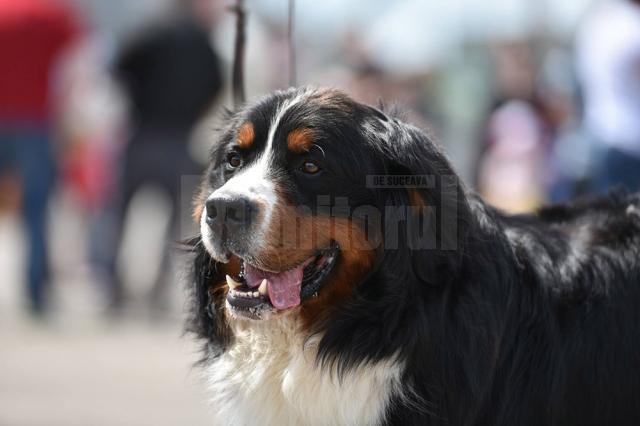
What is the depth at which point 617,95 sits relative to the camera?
531cm

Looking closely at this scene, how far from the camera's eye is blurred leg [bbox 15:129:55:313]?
836 cm

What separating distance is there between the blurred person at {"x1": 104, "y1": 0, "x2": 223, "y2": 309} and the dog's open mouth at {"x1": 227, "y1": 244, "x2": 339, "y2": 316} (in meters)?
Result: 5.37

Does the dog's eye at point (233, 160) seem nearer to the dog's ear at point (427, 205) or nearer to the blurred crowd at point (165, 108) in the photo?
the dog's ear at point (427, 205)

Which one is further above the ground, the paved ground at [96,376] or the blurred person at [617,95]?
the blurred person at [617,95]

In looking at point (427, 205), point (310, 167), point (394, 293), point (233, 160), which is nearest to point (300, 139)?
point (310, 167)

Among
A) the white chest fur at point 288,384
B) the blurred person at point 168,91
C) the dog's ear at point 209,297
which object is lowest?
the white chest fur at point 288,384

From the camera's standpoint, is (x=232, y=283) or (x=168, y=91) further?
(x=168, y=91)

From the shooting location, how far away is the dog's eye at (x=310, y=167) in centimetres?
355

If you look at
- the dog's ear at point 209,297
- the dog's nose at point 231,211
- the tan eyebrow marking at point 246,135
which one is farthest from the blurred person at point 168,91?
the dog's nose at point 231,211

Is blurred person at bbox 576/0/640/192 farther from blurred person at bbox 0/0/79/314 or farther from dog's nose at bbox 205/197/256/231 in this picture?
blurred person at bbox 0/0/79/314

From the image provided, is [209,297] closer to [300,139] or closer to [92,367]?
[300,139]

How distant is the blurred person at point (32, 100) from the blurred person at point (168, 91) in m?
0.68

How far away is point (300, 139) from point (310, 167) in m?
0.10

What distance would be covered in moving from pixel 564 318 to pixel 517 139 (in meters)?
6.57
